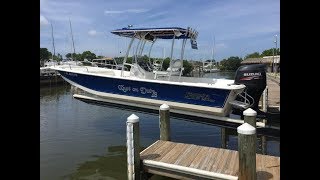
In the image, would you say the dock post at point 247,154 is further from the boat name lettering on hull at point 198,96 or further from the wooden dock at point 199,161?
the boat name lettering on hull at point 198,96

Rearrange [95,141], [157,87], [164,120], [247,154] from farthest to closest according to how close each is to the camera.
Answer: [95,141] < [157,87] < [164,120] < [247,154]

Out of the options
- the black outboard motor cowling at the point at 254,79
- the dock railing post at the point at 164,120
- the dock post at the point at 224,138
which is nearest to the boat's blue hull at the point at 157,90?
the black outboard motor cowling at the point at 254,79

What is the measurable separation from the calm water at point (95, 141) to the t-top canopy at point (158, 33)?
113 inches

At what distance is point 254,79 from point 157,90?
3006 millimetres

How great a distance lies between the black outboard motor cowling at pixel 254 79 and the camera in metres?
9.37

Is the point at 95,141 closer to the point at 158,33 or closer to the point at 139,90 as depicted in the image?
the point at 139,90

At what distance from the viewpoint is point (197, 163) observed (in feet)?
19.4

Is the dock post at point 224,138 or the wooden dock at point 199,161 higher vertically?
the wooden dock at point 199,161

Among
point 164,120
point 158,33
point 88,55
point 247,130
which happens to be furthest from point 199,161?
point 88,55

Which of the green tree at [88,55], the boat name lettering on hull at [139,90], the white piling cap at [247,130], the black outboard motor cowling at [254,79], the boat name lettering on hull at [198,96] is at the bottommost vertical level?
the white piling cap at [247,130]
